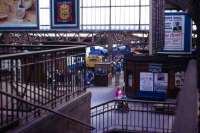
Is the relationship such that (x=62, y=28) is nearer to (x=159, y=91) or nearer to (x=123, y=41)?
(x=159, y=91)

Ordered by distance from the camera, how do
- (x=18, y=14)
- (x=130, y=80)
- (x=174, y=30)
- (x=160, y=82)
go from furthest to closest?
(x=130, y=80) < (x=160, y=82) < (x=174, y=30) < (x=18, y=14)

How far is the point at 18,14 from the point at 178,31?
36.7ft

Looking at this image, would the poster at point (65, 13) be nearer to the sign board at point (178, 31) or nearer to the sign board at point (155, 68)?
the sign board at point (178, 31)

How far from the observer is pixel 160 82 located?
98.4 ft

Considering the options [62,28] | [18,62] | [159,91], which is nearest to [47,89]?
[18,62]

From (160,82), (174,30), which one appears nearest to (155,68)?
(160,82)

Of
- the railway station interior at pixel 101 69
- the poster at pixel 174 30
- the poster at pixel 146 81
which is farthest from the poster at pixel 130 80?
the poster at pixel 174 30

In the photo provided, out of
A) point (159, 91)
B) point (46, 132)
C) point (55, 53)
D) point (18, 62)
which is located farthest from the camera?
point (159, 91)

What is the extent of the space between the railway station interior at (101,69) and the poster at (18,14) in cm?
5

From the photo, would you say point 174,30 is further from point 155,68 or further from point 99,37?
point 99,37

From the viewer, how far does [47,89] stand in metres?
8.25

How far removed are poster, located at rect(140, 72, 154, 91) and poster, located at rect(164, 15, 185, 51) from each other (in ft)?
8.72

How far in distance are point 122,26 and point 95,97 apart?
1283 centimetres

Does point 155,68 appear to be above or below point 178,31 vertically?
below
